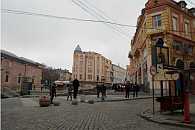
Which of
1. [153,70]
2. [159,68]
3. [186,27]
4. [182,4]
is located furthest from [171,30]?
[159,68]

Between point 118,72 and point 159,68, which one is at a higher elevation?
point 118,72

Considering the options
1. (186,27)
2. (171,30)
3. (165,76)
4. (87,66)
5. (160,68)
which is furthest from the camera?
(87,66)

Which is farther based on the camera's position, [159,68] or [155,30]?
[155,30]

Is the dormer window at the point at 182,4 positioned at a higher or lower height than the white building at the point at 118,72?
higher

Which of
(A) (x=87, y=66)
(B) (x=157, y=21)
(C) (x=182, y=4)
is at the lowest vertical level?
(A) (x=87, y=66)

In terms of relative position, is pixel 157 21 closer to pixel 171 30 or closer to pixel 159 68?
pixel 171 30

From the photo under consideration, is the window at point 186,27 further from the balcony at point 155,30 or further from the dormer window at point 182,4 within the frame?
the balcony at point 155,30

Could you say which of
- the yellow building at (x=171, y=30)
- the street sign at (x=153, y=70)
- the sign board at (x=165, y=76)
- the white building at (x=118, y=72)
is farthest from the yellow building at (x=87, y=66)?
the sign board at (x=165, y=76)

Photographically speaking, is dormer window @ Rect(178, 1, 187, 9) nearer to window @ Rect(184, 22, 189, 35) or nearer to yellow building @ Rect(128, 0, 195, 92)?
yellow building @ Rect(128, 0, 195, 92)

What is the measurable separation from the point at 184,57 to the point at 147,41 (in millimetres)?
5634

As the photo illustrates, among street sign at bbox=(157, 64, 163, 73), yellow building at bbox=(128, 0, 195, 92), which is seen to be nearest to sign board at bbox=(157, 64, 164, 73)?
street sign at bbox=(157, 64, 163, 73)

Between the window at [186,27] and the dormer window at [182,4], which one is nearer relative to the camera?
the window at [186,27]

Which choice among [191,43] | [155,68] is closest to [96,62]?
[191,43]

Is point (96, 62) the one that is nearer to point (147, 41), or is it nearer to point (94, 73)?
point (94, 73)
